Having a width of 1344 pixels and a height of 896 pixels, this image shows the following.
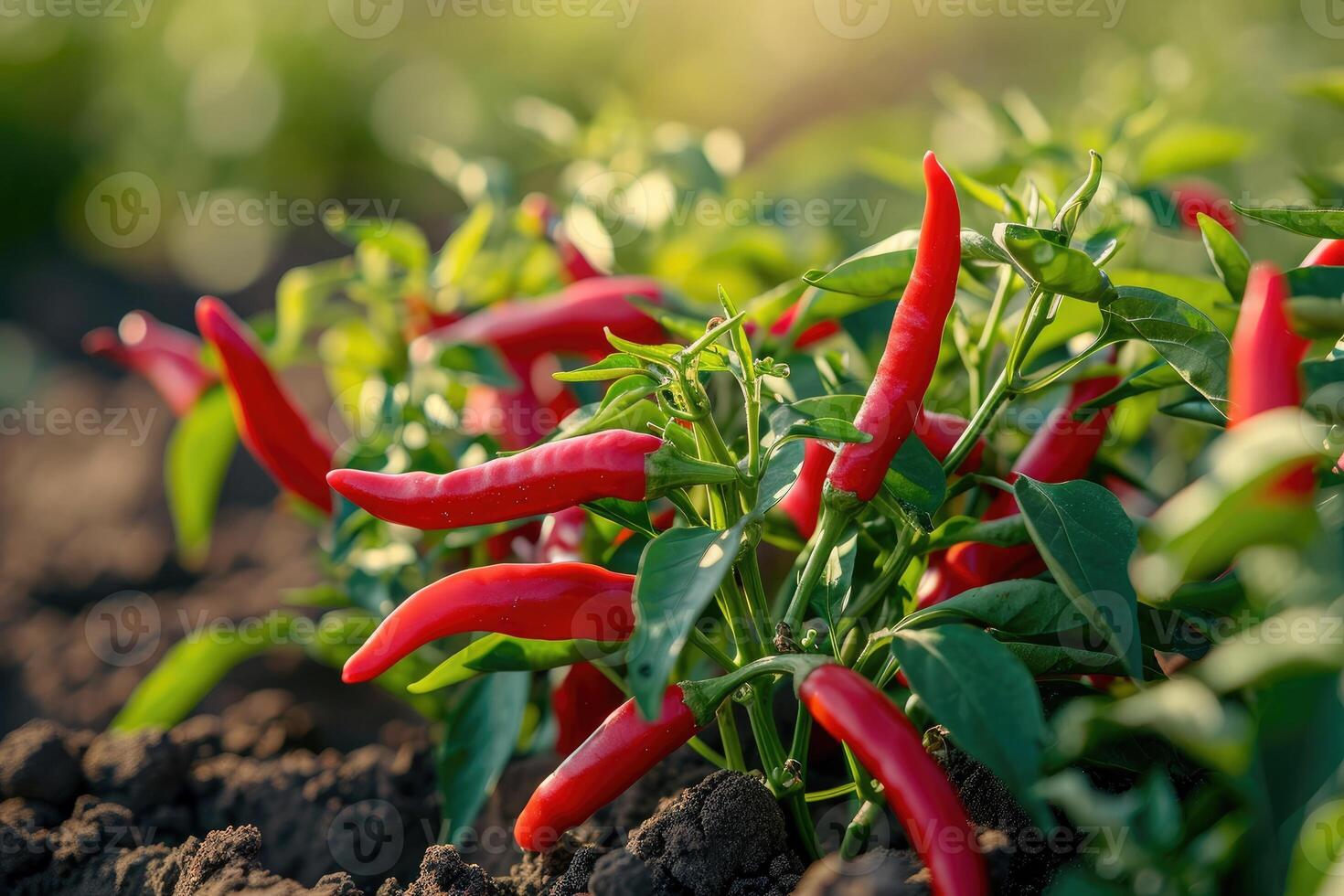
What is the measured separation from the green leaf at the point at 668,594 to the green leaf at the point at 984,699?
7.7 inches

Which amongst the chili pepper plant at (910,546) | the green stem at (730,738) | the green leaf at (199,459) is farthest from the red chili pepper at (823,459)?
the green leaf at (199,459)

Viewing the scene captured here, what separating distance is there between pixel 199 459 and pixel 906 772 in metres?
1.71

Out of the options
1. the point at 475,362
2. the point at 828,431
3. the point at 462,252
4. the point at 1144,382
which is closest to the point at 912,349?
the point at 828,431

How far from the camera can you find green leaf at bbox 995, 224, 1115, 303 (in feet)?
3.65

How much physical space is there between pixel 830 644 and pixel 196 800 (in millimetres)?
1096

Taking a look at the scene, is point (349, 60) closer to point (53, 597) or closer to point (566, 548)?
point (53, 597)

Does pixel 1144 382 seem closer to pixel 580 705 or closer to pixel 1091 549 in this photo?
pixel 1091 549

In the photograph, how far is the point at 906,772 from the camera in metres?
1.07

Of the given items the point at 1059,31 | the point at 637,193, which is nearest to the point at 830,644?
the point at 637,193

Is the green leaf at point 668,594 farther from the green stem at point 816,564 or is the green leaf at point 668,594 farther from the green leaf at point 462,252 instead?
the green leaf at point 462,252

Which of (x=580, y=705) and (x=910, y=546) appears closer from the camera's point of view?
(x=910, y=546)

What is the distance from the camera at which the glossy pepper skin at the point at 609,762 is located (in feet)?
4.20

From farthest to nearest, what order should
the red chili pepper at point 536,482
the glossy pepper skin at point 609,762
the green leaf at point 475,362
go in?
the green leaf at point 475,362
the glossy pepper skin at point 609,762
the red chili pepper at point 536,482

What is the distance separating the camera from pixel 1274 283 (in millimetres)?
1052
